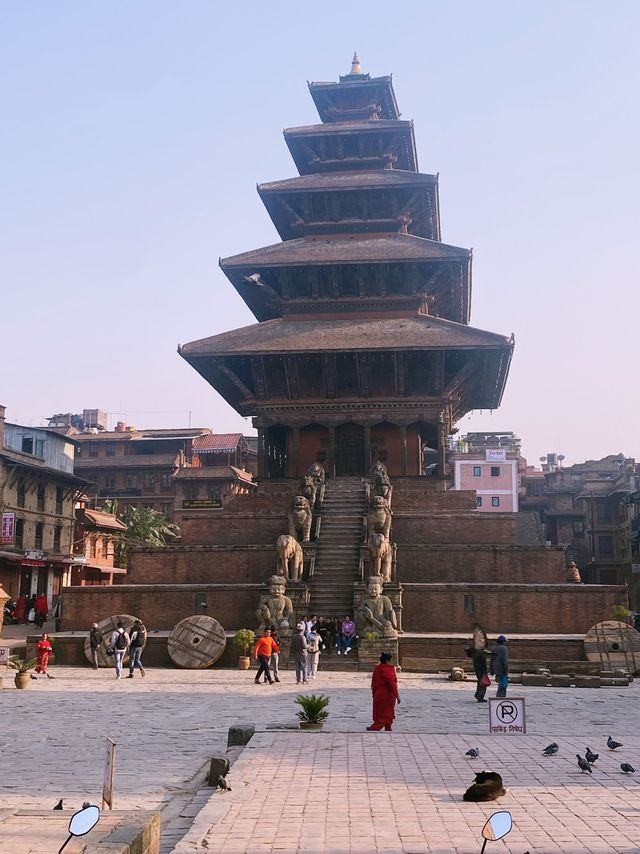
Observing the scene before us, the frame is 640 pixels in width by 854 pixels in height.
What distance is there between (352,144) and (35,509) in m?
27.6

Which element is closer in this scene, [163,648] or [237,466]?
[163,648]

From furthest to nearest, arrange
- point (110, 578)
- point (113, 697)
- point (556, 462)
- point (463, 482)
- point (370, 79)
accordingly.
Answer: point (556, 462) → point (463, 482) → point (110, 578) → point (370, 79) → point (113, 697)

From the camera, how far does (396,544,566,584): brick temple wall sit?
28438 millimetres

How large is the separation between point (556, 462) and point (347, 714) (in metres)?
94.1

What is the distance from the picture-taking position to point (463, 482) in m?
86.1

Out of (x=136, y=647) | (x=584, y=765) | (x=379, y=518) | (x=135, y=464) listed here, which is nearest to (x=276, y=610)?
(x=136, y=647)

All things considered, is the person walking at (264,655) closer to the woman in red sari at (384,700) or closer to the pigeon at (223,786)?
the woman in red sari at (384,700)

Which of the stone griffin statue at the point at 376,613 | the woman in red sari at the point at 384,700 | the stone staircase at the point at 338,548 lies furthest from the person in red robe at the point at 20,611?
the woman in red sari at the point at 384,700

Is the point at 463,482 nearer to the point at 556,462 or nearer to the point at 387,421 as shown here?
the point at 556,462

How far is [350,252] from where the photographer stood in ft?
122

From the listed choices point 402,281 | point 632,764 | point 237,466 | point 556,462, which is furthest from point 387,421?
point 556,462

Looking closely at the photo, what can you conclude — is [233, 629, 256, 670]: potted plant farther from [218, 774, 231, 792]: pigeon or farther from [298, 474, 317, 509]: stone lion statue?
[218, 774, 231, 792]: pigeon

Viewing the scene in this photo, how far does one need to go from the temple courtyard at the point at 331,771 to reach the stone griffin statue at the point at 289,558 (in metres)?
7.64

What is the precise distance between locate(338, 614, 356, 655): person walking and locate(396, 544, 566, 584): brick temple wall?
4797 mm
